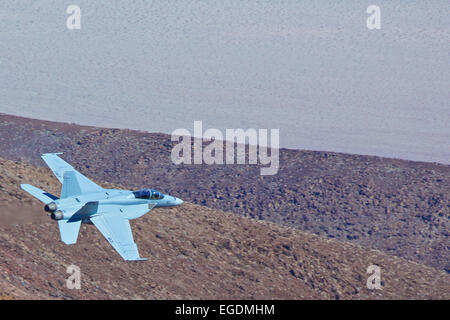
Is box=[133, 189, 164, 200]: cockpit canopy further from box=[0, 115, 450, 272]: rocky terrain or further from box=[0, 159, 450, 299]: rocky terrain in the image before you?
box=[0, 115, 450, 272]: rocky terrain

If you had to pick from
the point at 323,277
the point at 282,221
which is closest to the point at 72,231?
the point at 323,277

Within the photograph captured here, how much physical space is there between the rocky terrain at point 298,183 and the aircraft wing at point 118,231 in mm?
23295

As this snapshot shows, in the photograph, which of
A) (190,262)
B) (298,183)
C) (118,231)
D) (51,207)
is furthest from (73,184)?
(298,183)

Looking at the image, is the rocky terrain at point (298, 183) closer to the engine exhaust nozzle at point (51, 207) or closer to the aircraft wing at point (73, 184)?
the aircraft wing at point (73, 184)

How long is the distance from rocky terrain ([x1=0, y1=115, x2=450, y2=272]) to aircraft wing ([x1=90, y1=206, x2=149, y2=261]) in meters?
23.3

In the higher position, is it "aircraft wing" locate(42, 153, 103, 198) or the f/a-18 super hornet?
"aircraft wing" locate(42, 153, 103, 198)

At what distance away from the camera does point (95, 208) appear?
32000 mm

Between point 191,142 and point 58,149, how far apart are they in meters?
12.1

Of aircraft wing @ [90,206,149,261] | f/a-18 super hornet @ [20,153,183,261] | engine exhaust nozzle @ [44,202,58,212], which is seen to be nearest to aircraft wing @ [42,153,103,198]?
f/a-18 super hornet @ [20,153,183,261]

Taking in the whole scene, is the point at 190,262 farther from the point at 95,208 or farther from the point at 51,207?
the point at 51,207

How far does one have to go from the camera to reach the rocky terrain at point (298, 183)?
2088 inches

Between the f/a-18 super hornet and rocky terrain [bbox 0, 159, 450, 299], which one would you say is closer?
the f/a-18 super hornet

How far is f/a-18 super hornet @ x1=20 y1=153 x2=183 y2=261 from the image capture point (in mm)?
30688

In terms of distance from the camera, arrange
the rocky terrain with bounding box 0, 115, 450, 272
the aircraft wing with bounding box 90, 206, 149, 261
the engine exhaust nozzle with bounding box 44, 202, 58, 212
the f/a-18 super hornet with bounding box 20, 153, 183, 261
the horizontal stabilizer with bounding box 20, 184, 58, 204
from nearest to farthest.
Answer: the aircraft wing with bounding box 90, 206, 149, 261 < the f/a-18 super hornet with bounding box 20, 153, 183, 261 < the engine exhaust nozzle with bounding box 44, 202, 58, 212 < the horizontal stabilizer with bounding box 20, 184, 58, 204 < the rocky terrain with bounding box 0, 115, 450, 272
